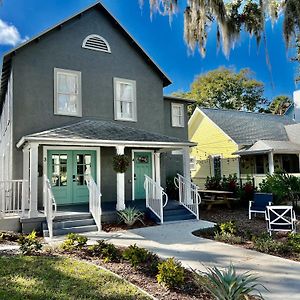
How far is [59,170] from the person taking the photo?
1118 cm

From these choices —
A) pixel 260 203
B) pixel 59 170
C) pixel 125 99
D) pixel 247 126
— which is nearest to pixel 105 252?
pixel 59 170

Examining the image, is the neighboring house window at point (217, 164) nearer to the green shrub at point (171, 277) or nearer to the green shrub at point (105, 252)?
the green shrub at point (105, 252)

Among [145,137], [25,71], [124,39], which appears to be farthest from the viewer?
[124,39]

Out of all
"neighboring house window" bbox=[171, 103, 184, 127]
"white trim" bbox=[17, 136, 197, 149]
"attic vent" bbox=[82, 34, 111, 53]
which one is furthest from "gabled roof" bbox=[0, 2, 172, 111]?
"white trim" bbox=[17, 136, 197, 149]

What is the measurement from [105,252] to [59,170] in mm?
5965

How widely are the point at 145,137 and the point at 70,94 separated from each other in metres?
3.43

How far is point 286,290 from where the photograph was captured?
442 centimetres

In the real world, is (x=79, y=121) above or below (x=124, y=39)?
below

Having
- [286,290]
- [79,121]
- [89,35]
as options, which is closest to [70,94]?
[79,121]

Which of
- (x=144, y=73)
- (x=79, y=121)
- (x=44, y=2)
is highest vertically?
(x=44, y=2)

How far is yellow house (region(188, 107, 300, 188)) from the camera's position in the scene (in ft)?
64.2

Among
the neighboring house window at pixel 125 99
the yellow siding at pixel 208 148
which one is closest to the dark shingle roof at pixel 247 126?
the yellow siding at pixel 208 148

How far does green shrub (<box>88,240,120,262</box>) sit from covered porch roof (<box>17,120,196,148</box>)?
4325 mm

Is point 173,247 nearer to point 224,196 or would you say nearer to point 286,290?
point 286,290
